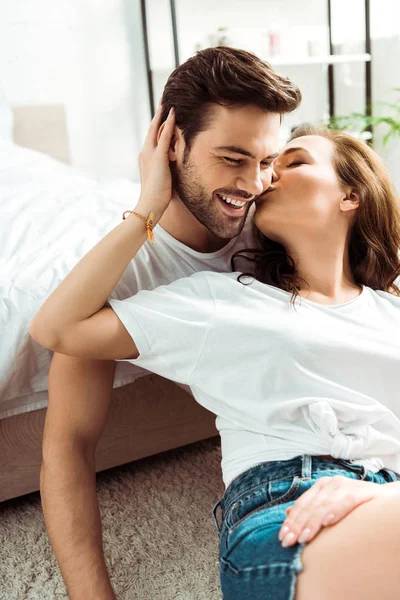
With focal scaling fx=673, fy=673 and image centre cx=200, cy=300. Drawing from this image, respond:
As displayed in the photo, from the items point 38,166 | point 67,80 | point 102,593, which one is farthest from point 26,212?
point 67,80

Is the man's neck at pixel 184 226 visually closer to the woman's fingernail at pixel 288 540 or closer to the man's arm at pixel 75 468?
the man's arm at pixel 75 468

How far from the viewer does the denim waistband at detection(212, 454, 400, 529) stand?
1.12 metres

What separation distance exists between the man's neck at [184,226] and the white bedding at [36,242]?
7.7 inches

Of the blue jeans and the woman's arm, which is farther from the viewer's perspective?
the woman's arm

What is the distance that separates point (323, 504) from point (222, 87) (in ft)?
2.70

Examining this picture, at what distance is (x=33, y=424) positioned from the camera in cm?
155

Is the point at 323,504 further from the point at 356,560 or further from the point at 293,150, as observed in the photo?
the point at 293,150

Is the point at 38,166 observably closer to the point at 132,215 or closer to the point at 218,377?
the point at 132,215

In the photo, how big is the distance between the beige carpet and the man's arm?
0.14 meters

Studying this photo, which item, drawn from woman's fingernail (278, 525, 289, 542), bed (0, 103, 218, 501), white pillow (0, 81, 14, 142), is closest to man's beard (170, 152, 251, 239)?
bed (0, 103, 218, 501)

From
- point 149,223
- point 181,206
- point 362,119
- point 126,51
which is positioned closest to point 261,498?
point 149,223

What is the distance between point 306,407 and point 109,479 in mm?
816

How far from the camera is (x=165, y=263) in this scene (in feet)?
4.80

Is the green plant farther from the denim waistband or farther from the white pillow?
the denim waistband
